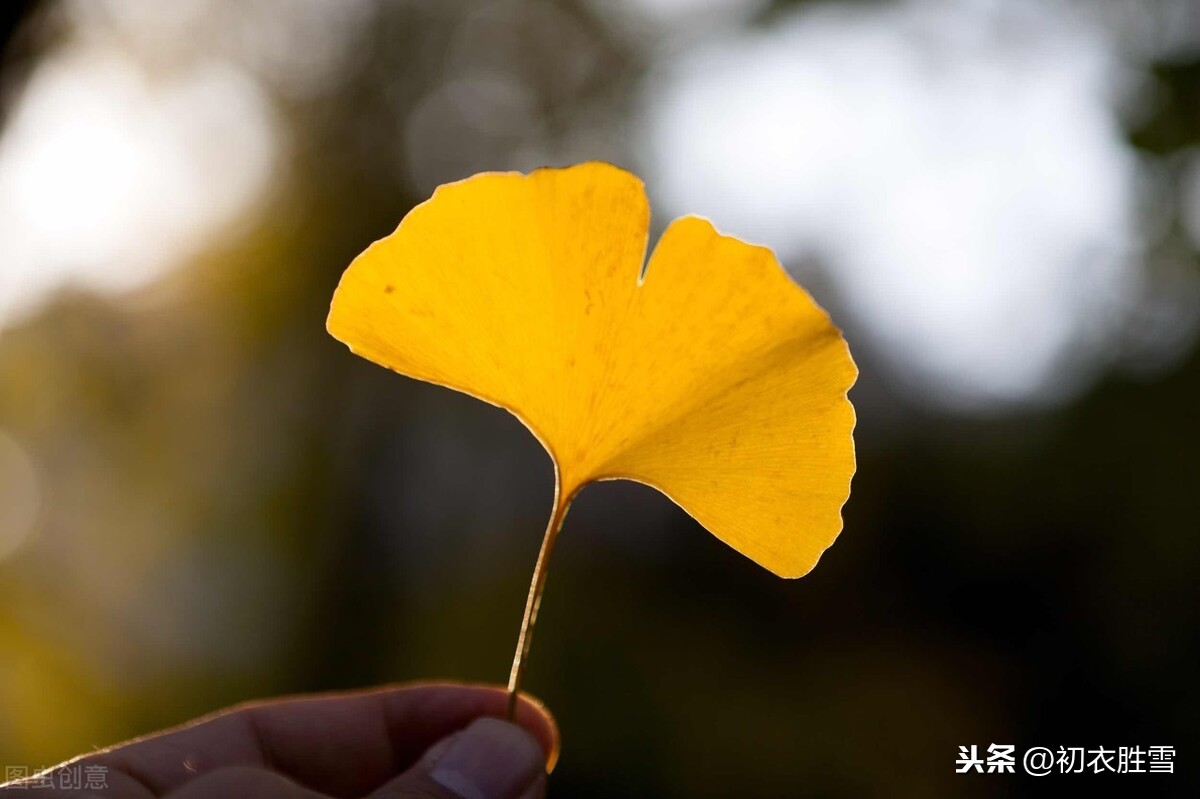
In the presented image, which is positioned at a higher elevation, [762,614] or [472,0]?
[472,0]

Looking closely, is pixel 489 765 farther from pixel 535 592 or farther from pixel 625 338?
pixel 625 338

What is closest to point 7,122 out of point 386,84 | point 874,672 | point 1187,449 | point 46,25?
point 46,25

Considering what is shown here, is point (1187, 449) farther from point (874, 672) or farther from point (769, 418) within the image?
point (769, 418)

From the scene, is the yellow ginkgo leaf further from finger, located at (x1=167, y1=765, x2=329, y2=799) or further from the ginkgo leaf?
finger, located at (x1=167, y1=765, x2=329, y2=799)

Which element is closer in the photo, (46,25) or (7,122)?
(7,122)

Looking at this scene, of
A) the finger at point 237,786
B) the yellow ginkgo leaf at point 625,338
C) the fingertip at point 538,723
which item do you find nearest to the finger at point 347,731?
the fingertip at point 538,723

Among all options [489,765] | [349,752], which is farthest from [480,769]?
[349,752]

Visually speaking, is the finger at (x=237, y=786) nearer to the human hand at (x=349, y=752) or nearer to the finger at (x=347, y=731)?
the human hand at (x=349, y=752)

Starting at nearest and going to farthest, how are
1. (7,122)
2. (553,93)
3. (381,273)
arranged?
(381,273)
(7,122)
(553,93)
